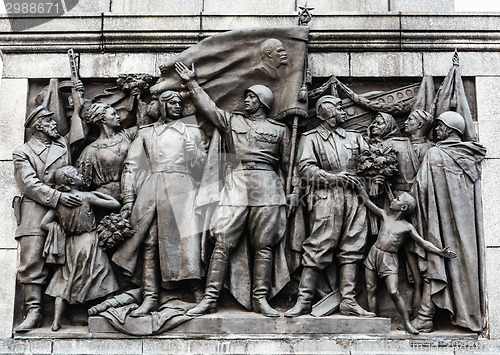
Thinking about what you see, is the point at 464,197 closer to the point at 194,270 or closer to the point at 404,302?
the point at 404,302

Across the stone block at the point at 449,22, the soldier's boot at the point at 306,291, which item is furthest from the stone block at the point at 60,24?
the soldier's boot at the point at 306,291

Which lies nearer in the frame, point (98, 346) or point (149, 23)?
point (98, 346)

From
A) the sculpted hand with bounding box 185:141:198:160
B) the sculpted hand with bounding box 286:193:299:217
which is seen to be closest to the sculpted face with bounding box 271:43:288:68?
the sculpted hand with bounding box 185:141:198:160

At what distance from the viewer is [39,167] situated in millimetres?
11266

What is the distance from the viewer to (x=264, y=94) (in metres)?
11.4

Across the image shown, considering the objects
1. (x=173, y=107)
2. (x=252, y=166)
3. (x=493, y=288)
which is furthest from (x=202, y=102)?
(x=493, y=288)

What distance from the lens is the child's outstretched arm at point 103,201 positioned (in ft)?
36.4

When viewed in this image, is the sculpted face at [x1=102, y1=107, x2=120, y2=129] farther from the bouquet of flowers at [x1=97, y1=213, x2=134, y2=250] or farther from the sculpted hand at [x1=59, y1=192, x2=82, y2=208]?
the bouquet of flowers at [x1=97, y1=213, x2=134, y2=250]

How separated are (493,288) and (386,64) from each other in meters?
3.52

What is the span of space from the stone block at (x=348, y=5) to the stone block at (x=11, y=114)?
4.38m

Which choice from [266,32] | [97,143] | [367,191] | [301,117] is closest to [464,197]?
[367,191]

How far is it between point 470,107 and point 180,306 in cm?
500

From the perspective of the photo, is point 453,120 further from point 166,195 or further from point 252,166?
point 166,195

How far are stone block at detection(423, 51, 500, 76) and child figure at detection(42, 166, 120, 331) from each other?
4941mm
